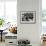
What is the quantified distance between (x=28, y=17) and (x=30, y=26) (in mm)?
356

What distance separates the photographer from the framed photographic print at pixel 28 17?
526cm

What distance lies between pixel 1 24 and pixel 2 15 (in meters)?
0.49

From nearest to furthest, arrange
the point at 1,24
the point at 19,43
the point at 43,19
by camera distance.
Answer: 1. the point at 19,43
2. the point at 43,19
3. the point at 1,24

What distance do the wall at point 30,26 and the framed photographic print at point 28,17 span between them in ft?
0.38

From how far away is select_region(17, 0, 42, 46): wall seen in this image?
206 inches

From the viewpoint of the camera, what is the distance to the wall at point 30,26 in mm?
5230

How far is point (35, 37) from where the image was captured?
5293 mm

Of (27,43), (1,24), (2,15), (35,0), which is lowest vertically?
(27,43)

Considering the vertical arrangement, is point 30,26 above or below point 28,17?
below

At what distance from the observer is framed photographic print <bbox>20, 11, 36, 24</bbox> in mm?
5258

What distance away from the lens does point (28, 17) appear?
529cm

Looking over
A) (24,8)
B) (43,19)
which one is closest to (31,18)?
(24,8)

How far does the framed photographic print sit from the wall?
11cm

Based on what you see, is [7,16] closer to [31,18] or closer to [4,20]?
[4,20]
